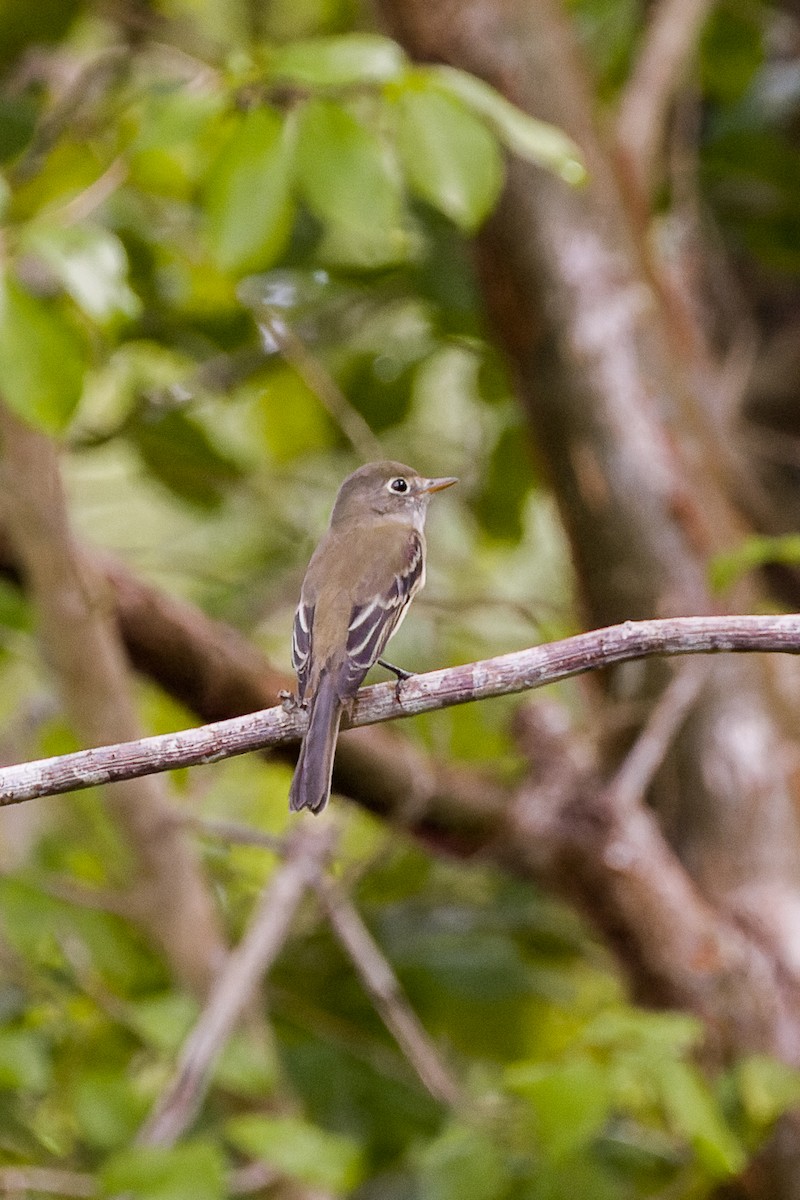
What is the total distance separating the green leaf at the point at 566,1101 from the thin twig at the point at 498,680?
0.91 meters

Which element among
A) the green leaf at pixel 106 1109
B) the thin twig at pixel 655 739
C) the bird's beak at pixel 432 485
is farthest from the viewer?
the bird's beak at pixel 432 485

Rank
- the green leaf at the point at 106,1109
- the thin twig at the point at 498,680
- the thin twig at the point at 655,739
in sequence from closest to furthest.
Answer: the thin twig at the point at 498,680 < the green leaf at the point at 106,1109 < the thin twig at the point at 655,739

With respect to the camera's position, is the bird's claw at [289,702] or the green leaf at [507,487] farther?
the green leaf at [507,487]

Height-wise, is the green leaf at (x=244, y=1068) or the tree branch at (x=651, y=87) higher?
the tree branch at (x=651, y=87)

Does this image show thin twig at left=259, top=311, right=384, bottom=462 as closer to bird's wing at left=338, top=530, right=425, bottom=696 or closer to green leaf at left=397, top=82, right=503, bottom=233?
bird's wing at left=338, top=530, right=425, bottom=696

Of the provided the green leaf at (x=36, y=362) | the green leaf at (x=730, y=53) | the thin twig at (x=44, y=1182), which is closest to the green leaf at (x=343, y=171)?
the green leaf at (x=36, y=362)

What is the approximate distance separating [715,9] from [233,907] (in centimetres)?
315

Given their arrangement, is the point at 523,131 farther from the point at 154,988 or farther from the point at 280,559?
the point at 280,559

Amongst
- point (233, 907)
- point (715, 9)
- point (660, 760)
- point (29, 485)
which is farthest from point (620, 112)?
point (233, 907)

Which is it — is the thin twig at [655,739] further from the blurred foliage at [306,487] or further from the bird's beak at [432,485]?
the bird's beak at [432,485]

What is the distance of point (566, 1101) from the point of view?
255 centimetres

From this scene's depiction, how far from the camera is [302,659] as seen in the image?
2.71 meters

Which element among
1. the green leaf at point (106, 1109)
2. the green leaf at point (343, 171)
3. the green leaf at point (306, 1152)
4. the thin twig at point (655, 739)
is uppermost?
the green leaf at point (343, 171)

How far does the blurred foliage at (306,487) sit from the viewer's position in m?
2.59
